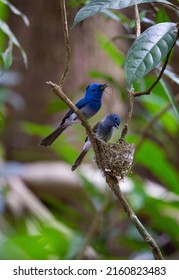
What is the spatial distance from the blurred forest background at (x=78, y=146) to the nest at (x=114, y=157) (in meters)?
0.17

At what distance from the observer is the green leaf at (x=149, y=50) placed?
0.74 meters

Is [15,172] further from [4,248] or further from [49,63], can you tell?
[4,248]

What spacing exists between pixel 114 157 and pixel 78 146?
4.62 feet

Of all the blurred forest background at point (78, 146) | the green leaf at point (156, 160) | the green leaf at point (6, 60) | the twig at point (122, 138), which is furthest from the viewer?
the green leaf at point (156, 160)

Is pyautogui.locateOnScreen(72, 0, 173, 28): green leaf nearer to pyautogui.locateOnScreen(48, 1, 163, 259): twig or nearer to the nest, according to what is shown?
pyautogui.locateOnScreen(48, 1, 163, 259): twig

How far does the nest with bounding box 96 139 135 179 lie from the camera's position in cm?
80

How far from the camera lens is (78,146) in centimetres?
224

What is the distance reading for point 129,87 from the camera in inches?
29.1

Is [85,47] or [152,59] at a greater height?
[152,59]

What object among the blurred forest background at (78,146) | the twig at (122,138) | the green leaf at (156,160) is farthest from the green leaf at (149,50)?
the green leaf at (156,160)

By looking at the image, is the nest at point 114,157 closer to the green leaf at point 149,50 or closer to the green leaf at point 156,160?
the green leaf at point 149,50

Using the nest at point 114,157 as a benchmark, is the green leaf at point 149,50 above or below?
above

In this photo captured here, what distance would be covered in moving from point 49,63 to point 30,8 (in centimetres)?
33
